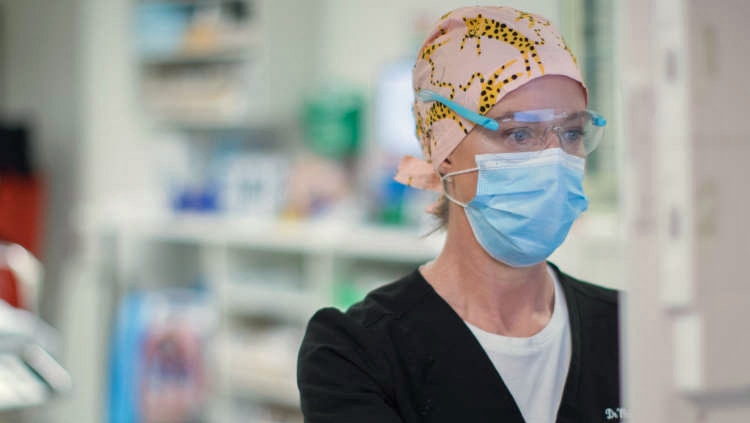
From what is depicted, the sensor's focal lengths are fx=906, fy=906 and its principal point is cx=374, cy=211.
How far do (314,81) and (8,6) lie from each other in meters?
1.92

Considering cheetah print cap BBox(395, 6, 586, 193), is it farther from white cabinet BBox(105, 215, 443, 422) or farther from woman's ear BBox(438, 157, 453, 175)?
white cabinet BBox(105, 215, 443, 422)

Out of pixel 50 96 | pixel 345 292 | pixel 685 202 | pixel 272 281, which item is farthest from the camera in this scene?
pixel 50 96

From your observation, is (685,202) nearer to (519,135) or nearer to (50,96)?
(519,135)

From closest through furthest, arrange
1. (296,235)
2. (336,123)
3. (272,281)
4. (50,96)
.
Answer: (296,235) < (272,281) < (336,123) < (50,96)

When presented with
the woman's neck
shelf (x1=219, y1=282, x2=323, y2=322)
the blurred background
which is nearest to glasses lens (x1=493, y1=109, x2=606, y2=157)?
the woman's neck

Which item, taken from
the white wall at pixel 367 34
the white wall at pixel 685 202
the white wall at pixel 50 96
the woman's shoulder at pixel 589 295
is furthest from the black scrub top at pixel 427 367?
the white wall at pixel 50 96

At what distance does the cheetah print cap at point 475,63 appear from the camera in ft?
3.25

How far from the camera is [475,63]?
1026 millimetres

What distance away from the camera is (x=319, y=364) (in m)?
1.05

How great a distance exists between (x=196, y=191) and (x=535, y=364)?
3.13 m

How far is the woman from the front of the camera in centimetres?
99

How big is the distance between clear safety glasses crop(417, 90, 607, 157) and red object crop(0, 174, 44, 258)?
3.67 meters

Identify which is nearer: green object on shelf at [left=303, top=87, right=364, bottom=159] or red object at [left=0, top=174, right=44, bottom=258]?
green object on shelf at [left=303, top=87, right=364, bottom=159]

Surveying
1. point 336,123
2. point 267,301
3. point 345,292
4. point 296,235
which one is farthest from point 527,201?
point 336,123
